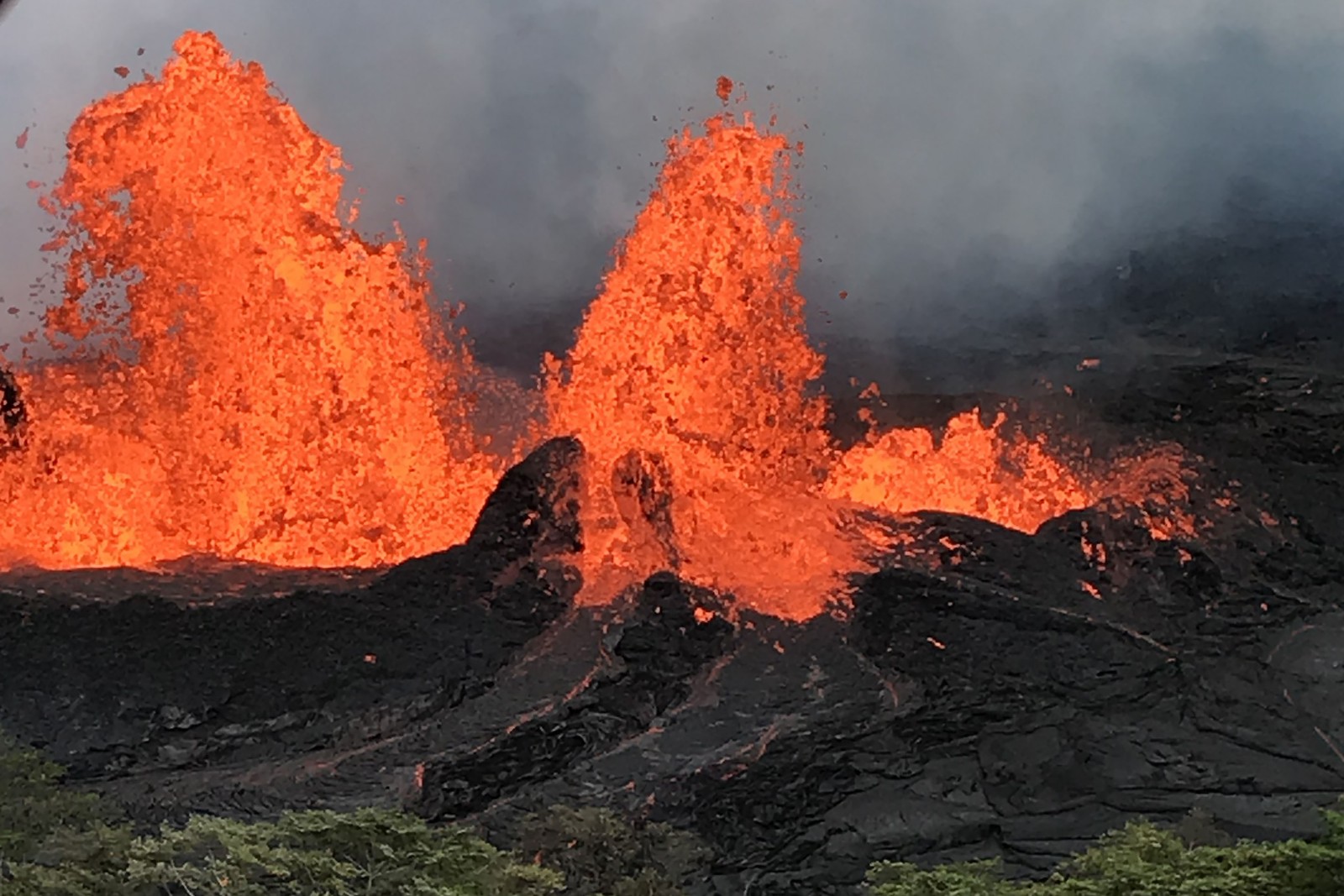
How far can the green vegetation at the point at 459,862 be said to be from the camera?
5.85 meters

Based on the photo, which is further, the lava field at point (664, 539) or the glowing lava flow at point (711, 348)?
the glowing lava flow at point (711, 348)

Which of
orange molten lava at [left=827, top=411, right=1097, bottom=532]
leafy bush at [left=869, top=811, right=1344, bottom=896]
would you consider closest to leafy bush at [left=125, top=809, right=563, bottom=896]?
leafy bush at [left=869, top=811, right=1344, bottom=896]

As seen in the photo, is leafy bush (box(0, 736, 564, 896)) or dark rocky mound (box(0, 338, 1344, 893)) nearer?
leafy bush (box(0, 736, 564, 896))

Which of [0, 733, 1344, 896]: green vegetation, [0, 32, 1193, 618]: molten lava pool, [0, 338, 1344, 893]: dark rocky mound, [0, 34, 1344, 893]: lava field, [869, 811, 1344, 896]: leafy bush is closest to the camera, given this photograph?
[869, 811, 1344, 896]: leafy bush

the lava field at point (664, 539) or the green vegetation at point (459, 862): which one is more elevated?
the lava field at point (664, 539)

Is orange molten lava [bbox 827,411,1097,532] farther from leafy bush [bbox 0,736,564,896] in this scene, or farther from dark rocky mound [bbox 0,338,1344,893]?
leafy bush [bbox 0,736,564,896]

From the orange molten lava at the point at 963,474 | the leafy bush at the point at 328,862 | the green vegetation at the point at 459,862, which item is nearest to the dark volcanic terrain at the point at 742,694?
the green vegetation at the point at 459,862

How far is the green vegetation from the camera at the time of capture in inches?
230

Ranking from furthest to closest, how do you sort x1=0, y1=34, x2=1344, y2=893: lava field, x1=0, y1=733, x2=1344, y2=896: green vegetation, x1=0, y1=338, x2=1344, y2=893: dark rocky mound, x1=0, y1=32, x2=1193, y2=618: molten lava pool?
x1=0, y1=32, x2=1193, y2=618: molten lava pool < x1=0, y1=34, x2=1344, y2=893: lava field < x1=0, y1=338, x2=1344, y2=893: dark rocky mound < x1=0, y1=733, x2=1344, y2=896: green vegetation

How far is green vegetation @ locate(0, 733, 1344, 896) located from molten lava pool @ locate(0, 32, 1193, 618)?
3185 millimetres

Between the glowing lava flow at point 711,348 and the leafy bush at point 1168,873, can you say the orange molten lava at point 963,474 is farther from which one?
the leafy bush at point 1168,873

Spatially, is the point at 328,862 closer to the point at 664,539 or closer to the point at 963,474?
the point at 664,539

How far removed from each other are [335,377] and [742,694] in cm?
462

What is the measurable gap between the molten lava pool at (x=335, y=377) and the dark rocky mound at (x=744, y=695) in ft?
3.09
